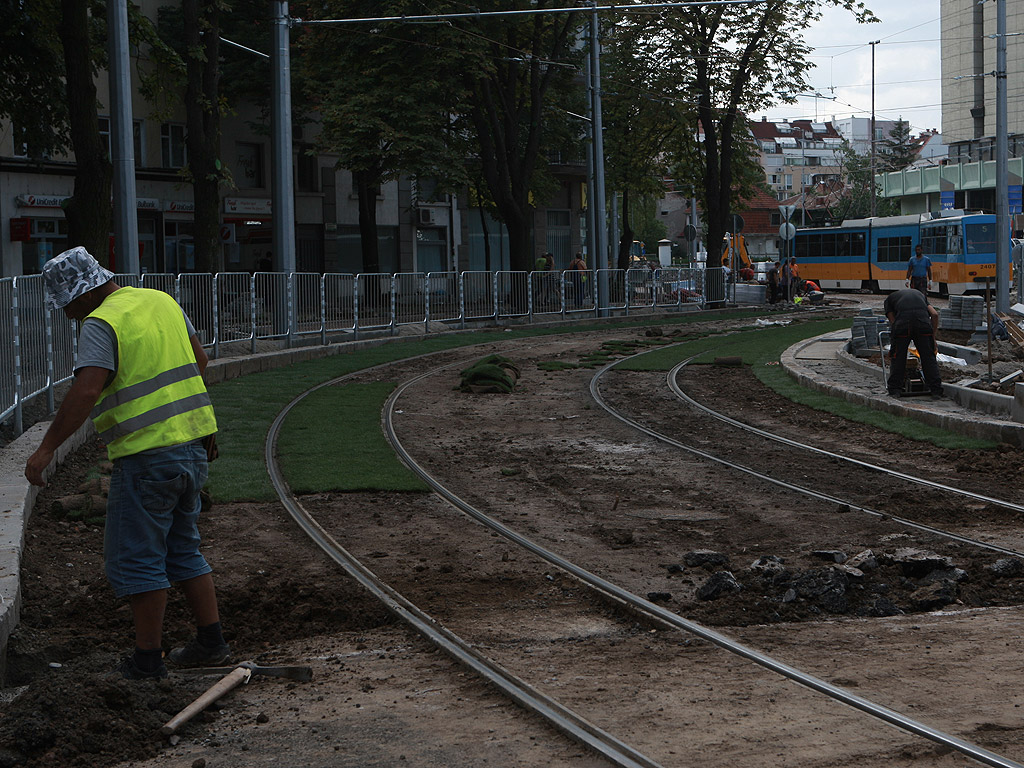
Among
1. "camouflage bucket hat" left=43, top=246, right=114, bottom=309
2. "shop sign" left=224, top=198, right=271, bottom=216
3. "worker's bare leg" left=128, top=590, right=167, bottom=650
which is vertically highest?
"shop sign" left=224, top=198, right=271, bottom=216

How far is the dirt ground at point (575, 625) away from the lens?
4.46 metres

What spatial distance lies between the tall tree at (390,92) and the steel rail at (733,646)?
24.9m

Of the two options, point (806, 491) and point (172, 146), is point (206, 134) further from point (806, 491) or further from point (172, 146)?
point (806, 491)

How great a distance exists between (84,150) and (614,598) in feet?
51.4

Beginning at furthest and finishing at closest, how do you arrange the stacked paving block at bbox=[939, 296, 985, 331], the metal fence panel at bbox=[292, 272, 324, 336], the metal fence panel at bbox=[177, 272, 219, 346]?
the metal fence panel at bbox=[292, 272, 324, 336] → the stacked paving block at bbox=[939, 296, 985, 331] → the metal fence panel at bbox=[177, 272, 219, 346]

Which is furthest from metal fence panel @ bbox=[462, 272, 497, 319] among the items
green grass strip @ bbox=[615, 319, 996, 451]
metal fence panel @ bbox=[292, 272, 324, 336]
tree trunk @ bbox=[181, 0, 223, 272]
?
green grass strip @ bbox=[615, 319, 996, 451]

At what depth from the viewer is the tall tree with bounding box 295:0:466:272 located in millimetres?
33188

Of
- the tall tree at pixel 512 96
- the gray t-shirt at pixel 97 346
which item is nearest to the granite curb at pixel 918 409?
the gray t-shirt at pixel 97 346

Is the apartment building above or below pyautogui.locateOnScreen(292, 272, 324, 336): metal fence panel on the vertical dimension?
above

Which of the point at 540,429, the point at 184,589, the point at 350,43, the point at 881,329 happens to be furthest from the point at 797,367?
the point at 350,43

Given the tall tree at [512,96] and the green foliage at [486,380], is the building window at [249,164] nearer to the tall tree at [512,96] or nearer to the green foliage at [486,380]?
the tall tree at [512,96]

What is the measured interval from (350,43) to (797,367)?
19.8 metres

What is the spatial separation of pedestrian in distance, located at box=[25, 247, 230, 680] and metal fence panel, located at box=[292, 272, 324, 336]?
18.9 metres

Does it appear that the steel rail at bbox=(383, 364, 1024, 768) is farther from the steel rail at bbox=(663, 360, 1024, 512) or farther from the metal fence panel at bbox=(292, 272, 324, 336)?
the metal fence panel at bbox=(292, 272, 324, 336)
